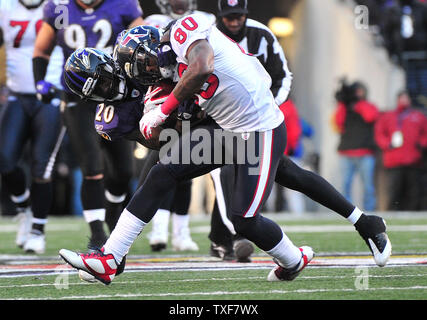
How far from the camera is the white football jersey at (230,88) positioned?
469cm

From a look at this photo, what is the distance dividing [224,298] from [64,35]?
10.2ft

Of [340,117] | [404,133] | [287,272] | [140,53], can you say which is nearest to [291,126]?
[340,117]

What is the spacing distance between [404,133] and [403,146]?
7.2 inches

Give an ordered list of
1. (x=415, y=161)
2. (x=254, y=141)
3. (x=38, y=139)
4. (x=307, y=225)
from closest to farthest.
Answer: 1. (x=254, y=141)
2. (x=38, y=139)
3. (x=307, y=225)
4. (x=415, y=161)

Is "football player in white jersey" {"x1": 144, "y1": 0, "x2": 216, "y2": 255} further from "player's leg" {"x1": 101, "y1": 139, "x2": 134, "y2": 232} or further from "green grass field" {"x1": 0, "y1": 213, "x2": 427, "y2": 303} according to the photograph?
"player's leg" {"x1": 101, "y1": 139, "x2": 134, "y2": 232}

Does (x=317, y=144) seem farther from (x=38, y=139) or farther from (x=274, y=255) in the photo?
(x=274, y=255)

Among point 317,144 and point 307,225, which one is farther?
point 317,144

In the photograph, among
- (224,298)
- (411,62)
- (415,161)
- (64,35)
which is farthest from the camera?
(411,62)

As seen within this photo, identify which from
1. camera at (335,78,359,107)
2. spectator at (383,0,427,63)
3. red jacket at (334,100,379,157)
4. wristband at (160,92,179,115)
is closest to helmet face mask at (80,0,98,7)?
wristband at (160,92,179,115)

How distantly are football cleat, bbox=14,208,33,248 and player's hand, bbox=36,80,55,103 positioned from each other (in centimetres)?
146

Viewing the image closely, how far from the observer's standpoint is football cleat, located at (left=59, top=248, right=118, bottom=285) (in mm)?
4734

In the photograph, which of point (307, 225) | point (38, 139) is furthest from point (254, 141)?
point (307, 225)

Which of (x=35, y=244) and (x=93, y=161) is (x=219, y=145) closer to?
(x=93, y=161)
